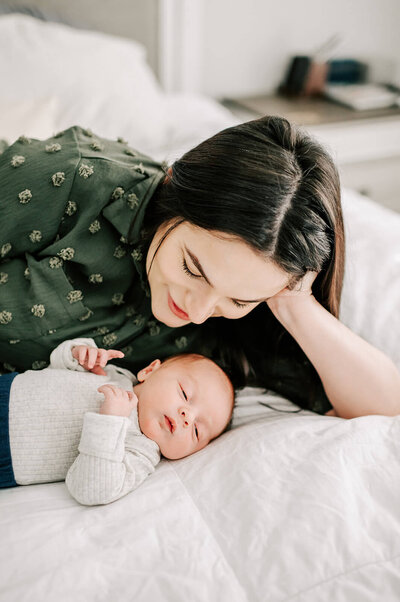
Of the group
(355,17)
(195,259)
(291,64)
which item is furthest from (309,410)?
(355,17)

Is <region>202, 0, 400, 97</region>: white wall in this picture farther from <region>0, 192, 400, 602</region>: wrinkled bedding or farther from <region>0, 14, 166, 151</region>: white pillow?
<region>0, 192, 400, 602</region>: wrinkled bedding

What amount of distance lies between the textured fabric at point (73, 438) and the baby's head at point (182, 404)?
3 centimetres

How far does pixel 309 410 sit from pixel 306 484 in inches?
12.5

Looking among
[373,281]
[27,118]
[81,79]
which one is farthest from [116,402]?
[81,79]

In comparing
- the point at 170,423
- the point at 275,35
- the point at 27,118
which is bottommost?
the point at 170,423

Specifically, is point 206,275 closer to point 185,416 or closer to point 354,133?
point 185,416

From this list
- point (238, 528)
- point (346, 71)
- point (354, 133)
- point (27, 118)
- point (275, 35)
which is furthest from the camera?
point (346, 71)

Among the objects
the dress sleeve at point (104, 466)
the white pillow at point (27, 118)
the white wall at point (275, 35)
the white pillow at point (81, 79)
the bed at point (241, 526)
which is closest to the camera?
the bed at point (241, 526)

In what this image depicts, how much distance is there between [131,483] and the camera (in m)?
0.78

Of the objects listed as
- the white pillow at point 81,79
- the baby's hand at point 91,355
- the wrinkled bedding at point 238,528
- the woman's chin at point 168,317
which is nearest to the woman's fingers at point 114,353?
the baby's hand at point 91,355

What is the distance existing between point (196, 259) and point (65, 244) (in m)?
0.29

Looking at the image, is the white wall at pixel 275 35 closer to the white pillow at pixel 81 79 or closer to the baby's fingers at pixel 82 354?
the white pillow at pixel 81 79

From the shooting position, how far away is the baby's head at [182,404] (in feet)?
2.92

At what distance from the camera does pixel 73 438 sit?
2.75ft
